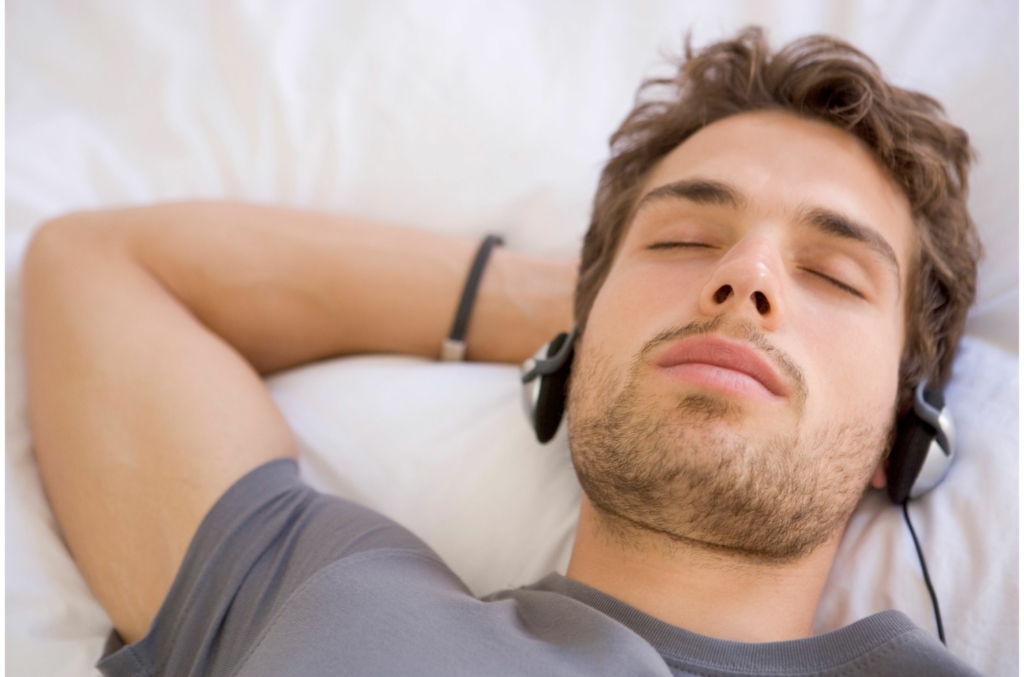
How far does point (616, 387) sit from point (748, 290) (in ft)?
0.67

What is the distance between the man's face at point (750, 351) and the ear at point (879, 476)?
0.08 metres

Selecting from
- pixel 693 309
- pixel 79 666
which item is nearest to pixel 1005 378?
pixel 693 309

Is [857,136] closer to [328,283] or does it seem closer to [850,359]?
[850,359]

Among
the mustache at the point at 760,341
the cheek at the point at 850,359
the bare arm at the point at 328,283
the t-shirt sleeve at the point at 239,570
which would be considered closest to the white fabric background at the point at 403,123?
the bare arm at the point at 328,283

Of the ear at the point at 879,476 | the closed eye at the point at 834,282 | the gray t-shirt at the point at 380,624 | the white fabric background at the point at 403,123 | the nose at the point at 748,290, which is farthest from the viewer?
the white fabric background at the point at 403,123

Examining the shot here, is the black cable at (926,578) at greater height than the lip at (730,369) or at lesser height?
lesser

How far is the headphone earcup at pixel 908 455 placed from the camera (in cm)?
105

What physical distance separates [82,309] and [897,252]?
1260 mm

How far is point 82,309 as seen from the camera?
121cm

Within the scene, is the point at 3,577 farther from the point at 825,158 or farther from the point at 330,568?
the point at 825,158

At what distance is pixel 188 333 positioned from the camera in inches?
48.6

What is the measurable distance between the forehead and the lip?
0.78 ft

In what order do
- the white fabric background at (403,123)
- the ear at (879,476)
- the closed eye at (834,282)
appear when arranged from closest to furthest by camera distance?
the closed eye at (834,282), the ear at (879,476), the white fabric background at (403,123)

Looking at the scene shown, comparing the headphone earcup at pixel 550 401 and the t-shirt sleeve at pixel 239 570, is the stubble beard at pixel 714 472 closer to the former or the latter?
the headphone earcup at pixel 550 401
